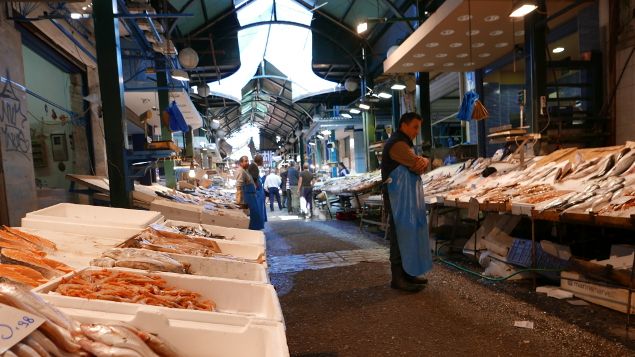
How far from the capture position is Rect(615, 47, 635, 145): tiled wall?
686 cm

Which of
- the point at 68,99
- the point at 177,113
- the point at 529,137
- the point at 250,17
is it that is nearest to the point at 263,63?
the point at 250,17

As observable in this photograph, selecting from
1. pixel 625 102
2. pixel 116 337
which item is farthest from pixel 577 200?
pixel 625 102

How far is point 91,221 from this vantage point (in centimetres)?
359

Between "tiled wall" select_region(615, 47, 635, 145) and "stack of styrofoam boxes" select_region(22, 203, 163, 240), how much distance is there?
8080 millimetres

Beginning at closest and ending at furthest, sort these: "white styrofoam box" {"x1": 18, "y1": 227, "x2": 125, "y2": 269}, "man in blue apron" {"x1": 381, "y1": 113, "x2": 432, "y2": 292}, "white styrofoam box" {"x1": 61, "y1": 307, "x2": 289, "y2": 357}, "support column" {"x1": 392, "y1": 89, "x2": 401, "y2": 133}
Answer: "white styrofoam box" {"x1": 61, "y1": 307, "x2": 289, "y2": 357} < "white styrofoam box" {"x1": 18, "y1": 227, "x2": 125, "y2": 269} < "man in blue apron" {"x1": 381, "y1": 113, "x2": 432, "y2": 292} < "support column" {"x1": 392, "y1": 89, "x2": 401, "y2": 133}

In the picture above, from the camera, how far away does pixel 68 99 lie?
8180 millimetres

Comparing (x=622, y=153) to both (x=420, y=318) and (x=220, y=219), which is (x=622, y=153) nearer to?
(x=420, y=318)

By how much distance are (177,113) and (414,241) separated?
7.75 m

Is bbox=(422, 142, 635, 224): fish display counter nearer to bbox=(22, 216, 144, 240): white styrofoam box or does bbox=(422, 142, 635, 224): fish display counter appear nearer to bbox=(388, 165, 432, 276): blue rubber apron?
bbox=(388, 165, 432, 276): blue rubber apron

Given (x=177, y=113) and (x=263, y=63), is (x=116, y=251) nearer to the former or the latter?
(x=177, y=113)

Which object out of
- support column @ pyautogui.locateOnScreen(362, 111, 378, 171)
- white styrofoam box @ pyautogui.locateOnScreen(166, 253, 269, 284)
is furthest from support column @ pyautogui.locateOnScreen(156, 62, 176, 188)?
support column @ pyautogui.locateOnScreen(362, 111, 378, 171)

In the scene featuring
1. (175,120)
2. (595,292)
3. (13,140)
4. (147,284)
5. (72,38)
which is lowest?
(595,292)

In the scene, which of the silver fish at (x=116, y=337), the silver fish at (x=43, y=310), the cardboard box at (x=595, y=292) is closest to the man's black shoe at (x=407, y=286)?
the cardboard box at (x=595, y=292)

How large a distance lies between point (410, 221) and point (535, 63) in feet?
14.7
